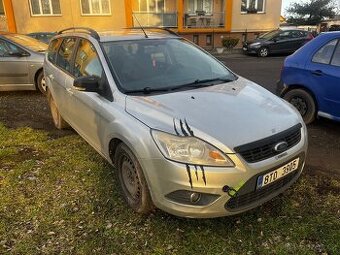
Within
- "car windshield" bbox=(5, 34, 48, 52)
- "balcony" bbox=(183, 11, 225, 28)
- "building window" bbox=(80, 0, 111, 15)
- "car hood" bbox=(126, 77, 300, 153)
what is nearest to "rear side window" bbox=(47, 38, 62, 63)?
"car hood" bbox=(126, 77, 300, 153)

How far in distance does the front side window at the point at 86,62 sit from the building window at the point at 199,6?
2115cm

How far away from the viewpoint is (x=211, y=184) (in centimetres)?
258

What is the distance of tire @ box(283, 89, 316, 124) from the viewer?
17.1ft

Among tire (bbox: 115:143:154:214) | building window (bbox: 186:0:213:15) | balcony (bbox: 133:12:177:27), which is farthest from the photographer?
building window (bbox: 186:0:213:15)

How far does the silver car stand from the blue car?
5584mm

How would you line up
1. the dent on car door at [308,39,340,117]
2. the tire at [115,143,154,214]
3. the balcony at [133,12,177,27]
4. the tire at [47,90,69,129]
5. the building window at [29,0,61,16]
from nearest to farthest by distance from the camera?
the tire at [115,143,154,214], the dent on car door at [308,39,340,117], the tire at [47,90,69,129], the building window at [29,0,61,16], the balcony at [133,12,177,27]

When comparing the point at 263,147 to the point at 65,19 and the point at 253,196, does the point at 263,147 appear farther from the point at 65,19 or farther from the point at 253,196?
the point at 65,19

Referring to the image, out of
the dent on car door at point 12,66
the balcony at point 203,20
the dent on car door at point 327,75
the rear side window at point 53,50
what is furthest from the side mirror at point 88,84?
the balcony at point 203,20

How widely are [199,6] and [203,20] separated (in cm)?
136

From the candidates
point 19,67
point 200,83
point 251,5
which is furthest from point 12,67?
point 251,5

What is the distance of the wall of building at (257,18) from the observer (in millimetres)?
23578

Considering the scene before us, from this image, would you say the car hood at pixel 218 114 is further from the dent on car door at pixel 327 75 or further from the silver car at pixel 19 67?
the silver car at pixel 19 67

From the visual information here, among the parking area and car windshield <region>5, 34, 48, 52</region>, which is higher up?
car windshield <region>5, 34, 48, 52</region>

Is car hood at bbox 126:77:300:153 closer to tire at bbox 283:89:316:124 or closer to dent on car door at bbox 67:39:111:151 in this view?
dent on car door at bbox 67:39:111:151
